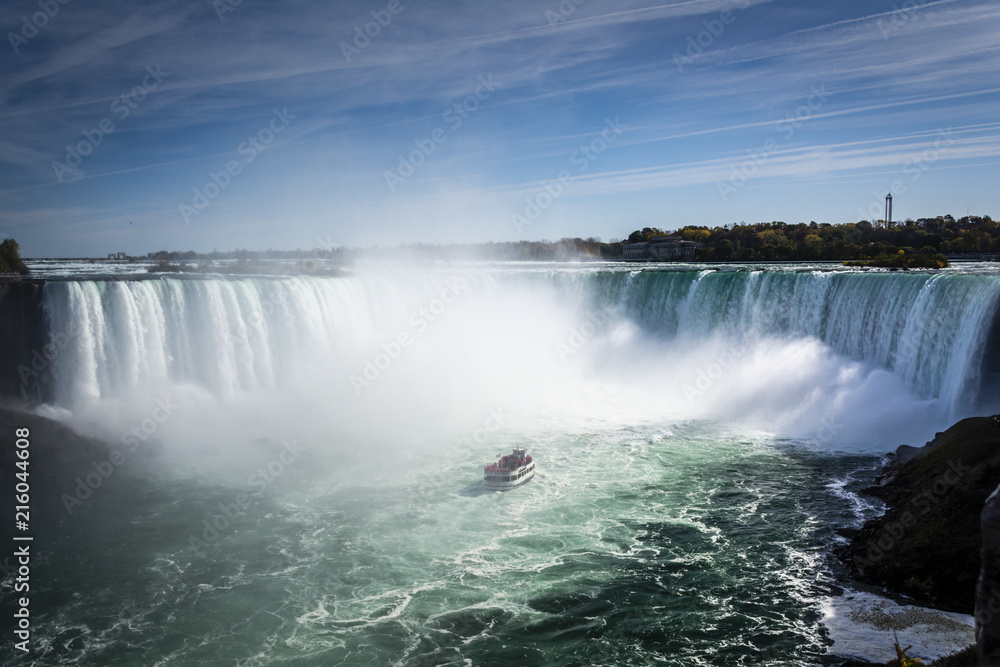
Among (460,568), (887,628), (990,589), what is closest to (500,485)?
(460,568)

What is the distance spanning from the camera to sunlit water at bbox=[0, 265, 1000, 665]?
1158cm

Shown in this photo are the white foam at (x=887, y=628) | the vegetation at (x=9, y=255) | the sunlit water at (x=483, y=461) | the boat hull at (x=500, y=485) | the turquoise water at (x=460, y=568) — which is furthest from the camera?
the vegetation at (x=9, y=255)

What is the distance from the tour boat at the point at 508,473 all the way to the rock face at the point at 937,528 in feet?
26.4

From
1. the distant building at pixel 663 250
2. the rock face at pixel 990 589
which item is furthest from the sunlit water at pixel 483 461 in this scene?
the distant building at pixel 663 250

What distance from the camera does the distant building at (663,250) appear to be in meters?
72.3

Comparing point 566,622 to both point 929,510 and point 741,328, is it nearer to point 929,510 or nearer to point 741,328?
point 929,510

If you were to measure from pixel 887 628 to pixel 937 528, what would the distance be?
324 centimetres

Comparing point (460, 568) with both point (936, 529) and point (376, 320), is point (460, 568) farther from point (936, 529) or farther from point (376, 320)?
point (376, 320)

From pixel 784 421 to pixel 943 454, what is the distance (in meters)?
8.44

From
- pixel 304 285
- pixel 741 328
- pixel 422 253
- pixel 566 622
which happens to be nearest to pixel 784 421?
pixel 741 328

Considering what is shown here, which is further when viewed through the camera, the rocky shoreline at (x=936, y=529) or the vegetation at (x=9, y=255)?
the vegetation at (x=9, y=255)

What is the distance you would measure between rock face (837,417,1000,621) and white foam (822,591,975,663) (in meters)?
0.58

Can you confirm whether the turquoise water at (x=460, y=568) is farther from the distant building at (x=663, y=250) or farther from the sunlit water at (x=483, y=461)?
the distant building at (x=663, y=250)

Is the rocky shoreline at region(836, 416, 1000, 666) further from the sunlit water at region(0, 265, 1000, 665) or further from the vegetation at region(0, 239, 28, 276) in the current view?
the vegetation at region(0, 239, 28, 276)
